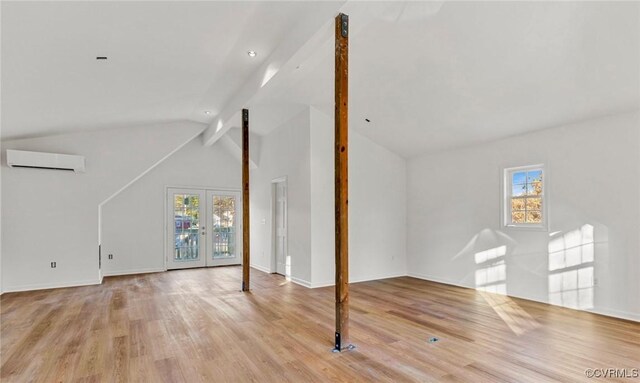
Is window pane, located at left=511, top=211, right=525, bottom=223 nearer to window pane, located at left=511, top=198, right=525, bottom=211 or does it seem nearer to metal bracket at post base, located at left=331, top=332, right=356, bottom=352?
window pane, located at left=511, top=198, right=525, bottom=211

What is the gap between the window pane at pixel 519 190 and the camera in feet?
17.5

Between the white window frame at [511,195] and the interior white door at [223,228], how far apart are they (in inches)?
245

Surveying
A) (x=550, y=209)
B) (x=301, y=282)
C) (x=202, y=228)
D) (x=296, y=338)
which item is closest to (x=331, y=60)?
(x=296, y=338)

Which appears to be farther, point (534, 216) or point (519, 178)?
point (519, 178)

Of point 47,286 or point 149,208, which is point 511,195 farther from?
point 47,286

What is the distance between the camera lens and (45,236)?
6070mm

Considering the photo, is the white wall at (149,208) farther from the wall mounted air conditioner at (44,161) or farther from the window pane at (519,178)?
the window pane at (519,178)

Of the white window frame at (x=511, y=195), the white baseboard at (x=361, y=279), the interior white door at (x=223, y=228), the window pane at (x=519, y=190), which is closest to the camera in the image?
the white window frame at (x=511, y=195)

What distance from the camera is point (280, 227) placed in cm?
743

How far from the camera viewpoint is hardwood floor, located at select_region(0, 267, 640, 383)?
110 inches

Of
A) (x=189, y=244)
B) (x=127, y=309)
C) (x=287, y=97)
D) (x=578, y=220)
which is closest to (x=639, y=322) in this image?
(x=578, y=220)

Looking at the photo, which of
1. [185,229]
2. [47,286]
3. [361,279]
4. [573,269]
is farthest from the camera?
[185,229]

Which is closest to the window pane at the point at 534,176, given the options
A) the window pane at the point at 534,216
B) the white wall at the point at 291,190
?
the window pane at the point at 534,216

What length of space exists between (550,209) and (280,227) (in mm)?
4837
